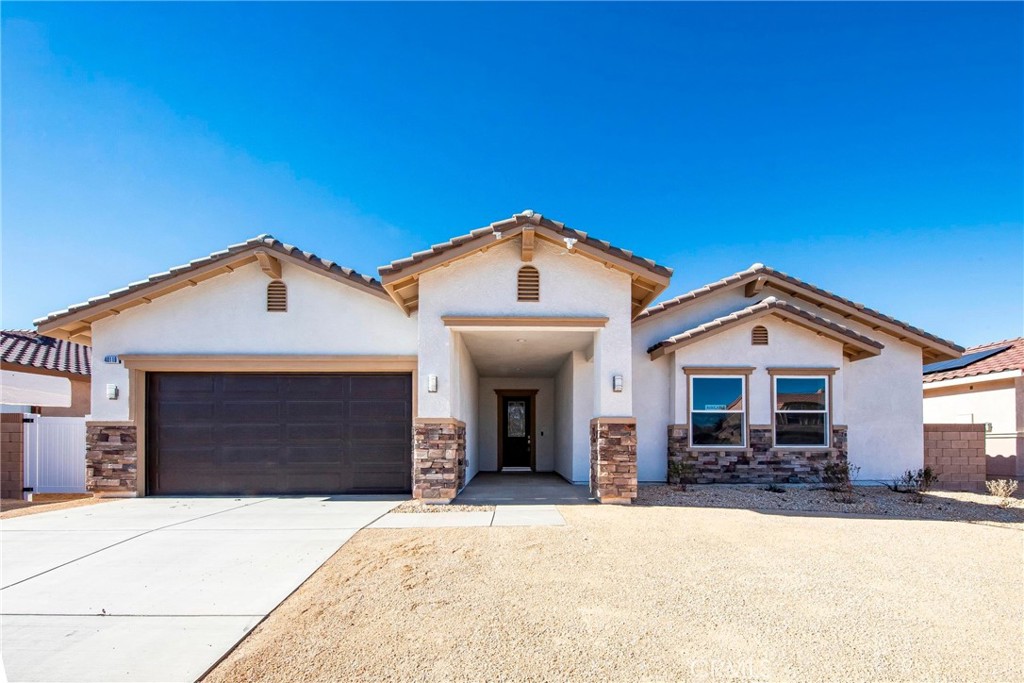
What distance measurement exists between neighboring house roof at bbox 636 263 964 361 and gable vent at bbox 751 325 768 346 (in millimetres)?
1324

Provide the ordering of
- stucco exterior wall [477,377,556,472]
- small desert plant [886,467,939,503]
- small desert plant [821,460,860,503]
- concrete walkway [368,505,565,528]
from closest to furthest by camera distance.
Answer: concrete walkway [368,505,565,528] < small desert plant [886,467,939,503] < small desert plant [821,460,860,503] < stucco exterior wall [477,377,556,472]

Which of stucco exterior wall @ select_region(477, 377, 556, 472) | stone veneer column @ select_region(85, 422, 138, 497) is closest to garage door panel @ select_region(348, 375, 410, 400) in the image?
stone veneer column @ select_region(85, 422, 138, 497)

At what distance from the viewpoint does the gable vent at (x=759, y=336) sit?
12617mm

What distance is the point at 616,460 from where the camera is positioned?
9.92 m

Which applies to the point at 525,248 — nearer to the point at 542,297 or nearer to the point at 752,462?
the point at 542,297

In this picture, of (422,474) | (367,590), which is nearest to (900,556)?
(367,590)

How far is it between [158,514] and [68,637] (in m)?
5.34

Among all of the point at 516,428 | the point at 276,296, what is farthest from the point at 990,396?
the point at 276,296

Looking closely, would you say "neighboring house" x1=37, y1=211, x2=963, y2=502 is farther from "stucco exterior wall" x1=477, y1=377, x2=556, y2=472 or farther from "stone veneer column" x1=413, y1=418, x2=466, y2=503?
"stucco exterior wall" x1=477, y1=377, x2=556, y2=472

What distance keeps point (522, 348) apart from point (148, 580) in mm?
8181

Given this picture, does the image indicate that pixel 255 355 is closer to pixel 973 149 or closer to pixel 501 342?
pixel 501 342

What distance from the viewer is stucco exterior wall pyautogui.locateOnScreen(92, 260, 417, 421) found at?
36.8 feet

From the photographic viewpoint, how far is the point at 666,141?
47.1ft

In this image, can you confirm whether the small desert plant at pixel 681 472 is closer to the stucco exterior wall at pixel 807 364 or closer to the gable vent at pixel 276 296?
the stucco exterior wall at pixel 807 364
